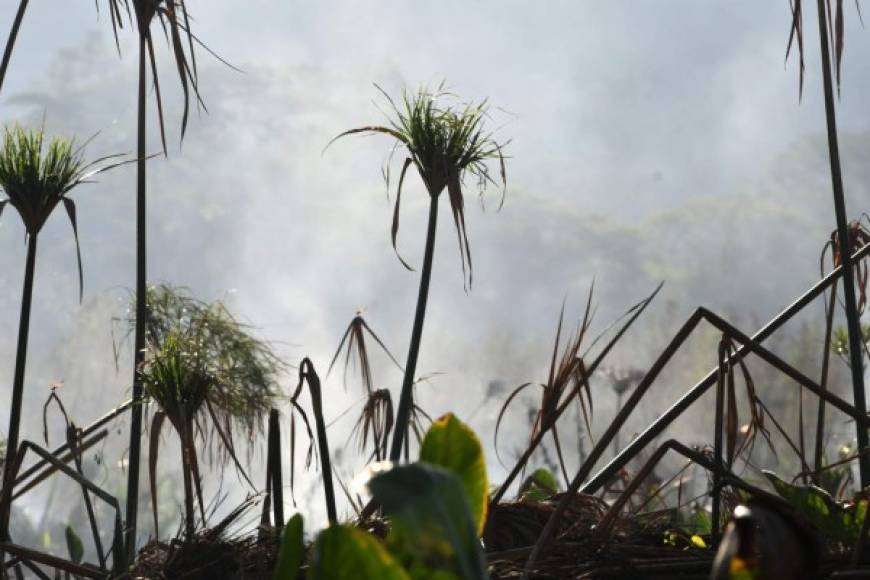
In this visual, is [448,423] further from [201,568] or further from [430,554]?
[201,568]

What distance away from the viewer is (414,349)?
174 cm

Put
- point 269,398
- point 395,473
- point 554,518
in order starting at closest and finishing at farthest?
point 395,473 → point 554,518 → point 269,398

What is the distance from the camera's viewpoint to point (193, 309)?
12.1 ft

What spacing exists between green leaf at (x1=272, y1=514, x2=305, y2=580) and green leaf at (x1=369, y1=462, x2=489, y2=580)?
0.26 metres

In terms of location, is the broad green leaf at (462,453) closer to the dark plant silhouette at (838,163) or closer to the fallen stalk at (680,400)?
the fallen stalk at (680,400)

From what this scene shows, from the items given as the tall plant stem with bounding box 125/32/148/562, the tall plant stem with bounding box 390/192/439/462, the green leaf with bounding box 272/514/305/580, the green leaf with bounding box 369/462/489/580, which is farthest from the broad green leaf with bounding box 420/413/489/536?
the tall plant stem with bounding box 125/32/148/562

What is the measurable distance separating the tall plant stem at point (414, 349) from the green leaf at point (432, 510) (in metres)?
1.03

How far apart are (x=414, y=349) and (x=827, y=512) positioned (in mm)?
774

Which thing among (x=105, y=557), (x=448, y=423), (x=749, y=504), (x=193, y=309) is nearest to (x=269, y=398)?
(x=193, y=309)

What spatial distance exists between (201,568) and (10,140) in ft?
3.29

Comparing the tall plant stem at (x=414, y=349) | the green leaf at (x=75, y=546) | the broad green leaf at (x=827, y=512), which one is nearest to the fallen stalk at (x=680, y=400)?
the broad green leaf at (x=827, y=512)

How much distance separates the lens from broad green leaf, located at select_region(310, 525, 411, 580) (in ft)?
1.96

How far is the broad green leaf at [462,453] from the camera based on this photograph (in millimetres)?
776

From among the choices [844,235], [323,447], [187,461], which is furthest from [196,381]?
[844,235]
